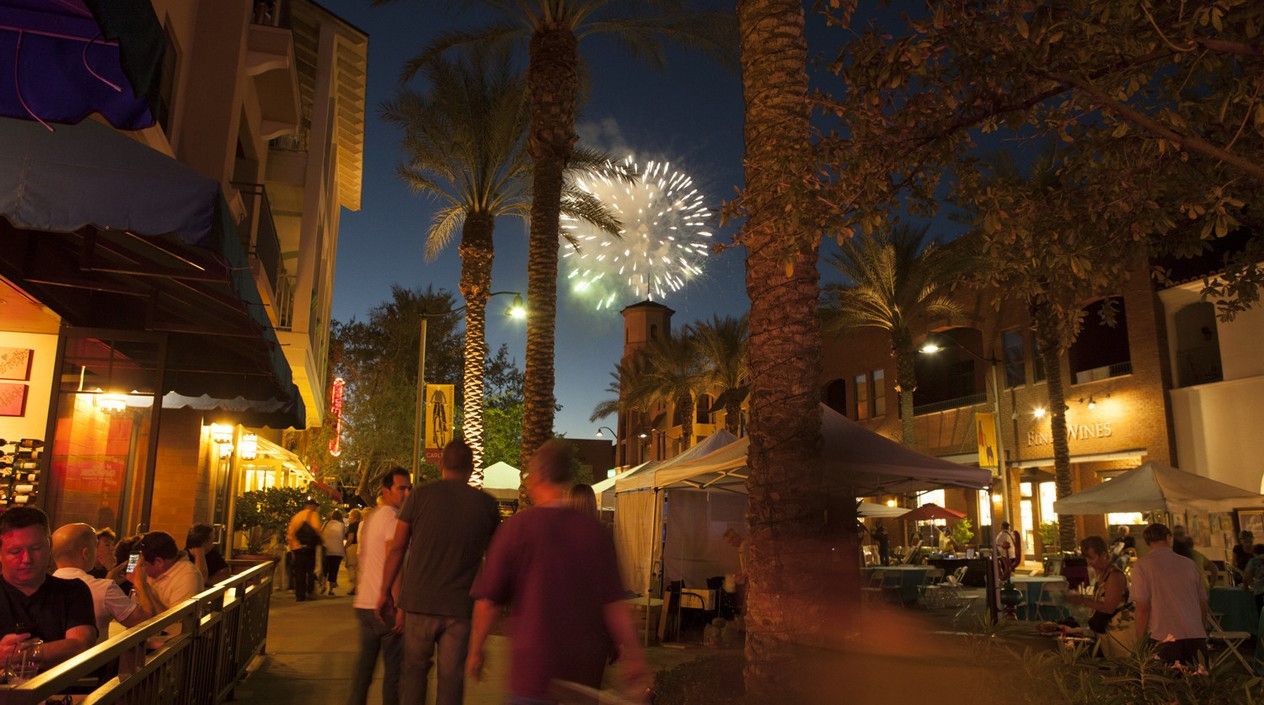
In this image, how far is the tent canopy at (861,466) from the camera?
1258 cm

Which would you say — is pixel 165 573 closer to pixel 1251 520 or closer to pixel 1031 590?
pixel 1031 590

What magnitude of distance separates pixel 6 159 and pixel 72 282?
3.34 metres

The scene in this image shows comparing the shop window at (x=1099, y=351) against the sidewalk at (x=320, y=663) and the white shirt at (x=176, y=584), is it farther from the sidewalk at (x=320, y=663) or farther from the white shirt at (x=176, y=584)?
the white shirt at (x=176, y=584)

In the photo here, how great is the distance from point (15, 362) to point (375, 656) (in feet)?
25.5

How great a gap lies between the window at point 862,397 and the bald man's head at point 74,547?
43.7 m

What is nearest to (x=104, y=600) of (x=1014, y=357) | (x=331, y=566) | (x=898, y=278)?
(x=331, y=566)

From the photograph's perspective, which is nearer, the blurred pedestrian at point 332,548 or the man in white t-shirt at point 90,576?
the man in white t-shirt at point 90,576

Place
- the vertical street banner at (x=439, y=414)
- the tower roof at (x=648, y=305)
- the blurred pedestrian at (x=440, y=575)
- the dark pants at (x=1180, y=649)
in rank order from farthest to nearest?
1. the tower roof at (x=648, y=305)
2. the vertical street banner at (x=439, y=414)
3. the dark pants at (x=1180, y=649)
4. the blurred pedestrian at (x=440, y=575)

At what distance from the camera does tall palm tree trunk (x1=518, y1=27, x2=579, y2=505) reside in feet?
57.4

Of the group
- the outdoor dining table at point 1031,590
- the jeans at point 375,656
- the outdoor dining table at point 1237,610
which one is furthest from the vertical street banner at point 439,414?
the jeans at point 375,656

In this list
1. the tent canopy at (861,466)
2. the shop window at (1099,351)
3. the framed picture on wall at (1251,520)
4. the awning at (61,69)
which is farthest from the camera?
the shop window at (1099,351)

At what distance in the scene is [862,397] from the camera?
48125 millimetres

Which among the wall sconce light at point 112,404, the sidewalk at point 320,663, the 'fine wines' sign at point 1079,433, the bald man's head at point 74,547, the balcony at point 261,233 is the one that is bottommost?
the sidewalk at point 320,663

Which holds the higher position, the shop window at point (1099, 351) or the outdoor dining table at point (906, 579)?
the shop window at point (1099, 351)
